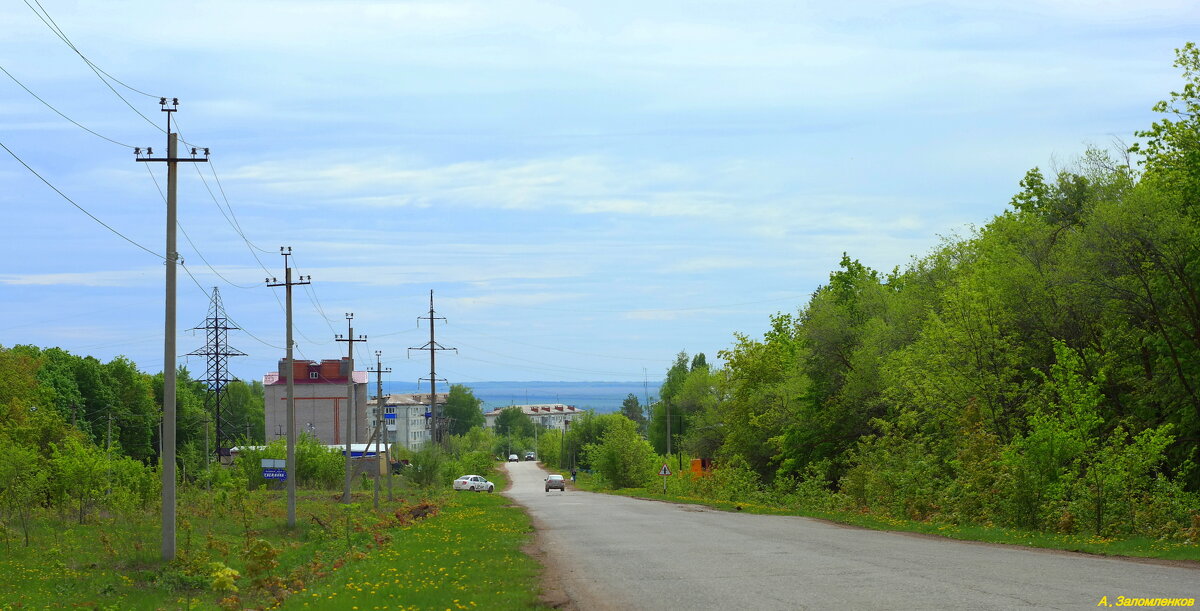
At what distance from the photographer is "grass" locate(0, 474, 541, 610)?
16312 mm

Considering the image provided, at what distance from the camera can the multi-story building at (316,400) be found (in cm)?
14450

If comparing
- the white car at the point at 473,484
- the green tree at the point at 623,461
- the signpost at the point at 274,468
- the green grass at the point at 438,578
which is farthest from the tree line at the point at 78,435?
the green tree at the point at 623,461

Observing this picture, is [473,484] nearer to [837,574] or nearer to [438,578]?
[438,578]

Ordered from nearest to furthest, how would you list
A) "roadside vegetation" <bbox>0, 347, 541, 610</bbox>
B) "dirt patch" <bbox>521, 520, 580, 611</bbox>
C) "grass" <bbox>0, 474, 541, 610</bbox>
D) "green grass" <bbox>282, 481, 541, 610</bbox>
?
"dirt patch" <bbox>521, 520, 580, 611</bbox>
"green grass" <bbox>282, 481, 541, 610</bbox>
"grass" <bbox>0, 474, 541, 610</bbox>
"roadside vegetation" <bbox>0, 347, 541, 610</bbox>

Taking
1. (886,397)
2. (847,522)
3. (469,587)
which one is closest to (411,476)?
(886,397)

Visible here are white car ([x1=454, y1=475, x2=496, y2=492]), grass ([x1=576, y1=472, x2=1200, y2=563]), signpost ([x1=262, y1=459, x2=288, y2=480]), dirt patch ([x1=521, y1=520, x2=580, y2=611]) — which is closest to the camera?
dirt patch ([x1=521, y1=520, x2=580, y2=611])

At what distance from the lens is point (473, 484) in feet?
273

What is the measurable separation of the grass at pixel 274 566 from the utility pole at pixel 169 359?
0.80 metres

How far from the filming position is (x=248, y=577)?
21.1 m

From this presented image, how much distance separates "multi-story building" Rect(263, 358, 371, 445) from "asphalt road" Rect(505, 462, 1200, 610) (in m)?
123

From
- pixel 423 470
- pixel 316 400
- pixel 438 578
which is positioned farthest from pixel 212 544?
pixel 316 400

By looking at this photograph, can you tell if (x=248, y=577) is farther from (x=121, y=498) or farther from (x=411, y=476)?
(x=411, y=476)

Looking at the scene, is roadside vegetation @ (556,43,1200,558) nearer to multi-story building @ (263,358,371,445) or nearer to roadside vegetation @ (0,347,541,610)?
roadside vegetation @ (0,347,541,610)

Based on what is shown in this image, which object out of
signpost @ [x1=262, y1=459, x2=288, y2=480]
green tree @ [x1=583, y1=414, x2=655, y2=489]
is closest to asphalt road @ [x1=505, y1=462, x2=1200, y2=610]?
signpost @ [x1=262, y1=459, x2=288, y2=480]
